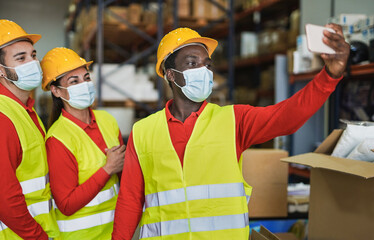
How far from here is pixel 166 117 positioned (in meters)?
1.85

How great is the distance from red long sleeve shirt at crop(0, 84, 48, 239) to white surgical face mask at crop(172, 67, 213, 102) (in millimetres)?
932

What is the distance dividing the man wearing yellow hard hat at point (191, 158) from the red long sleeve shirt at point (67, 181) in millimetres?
234

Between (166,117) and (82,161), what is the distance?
628mm

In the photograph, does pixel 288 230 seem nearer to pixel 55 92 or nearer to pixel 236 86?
pixel 55 92

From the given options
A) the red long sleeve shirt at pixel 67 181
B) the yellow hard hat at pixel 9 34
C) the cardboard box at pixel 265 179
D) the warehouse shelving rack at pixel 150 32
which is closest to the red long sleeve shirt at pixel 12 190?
the red long sleeve shirt at pixel 67 181

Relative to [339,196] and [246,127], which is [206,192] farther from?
[339,196]

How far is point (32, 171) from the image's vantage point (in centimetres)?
194

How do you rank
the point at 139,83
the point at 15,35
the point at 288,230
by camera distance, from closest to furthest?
1. the point at 15,35
2. the point at 288,230
3. the point at 139,83

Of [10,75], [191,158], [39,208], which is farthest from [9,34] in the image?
[191,158]

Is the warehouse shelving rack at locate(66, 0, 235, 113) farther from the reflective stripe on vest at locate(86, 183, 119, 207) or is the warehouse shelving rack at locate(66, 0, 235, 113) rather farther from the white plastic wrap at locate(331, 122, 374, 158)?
the white plastic wrap at locate(331, 122, 374, 158)

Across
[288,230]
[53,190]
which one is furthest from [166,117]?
[288,230]

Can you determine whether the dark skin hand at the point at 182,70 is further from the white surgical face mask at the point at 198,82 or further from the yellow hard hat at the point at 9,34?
the yellow hard hat at the point at 9,34

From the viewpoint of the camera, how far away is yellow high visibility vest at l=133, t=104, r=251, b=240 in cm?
167

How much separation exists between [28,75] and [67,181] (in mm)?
664
